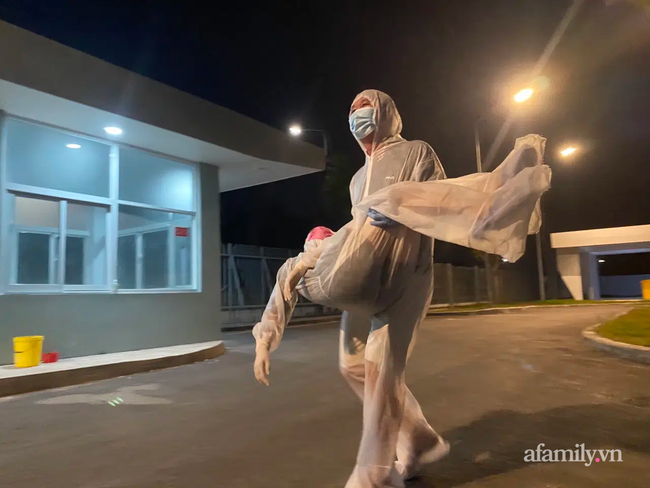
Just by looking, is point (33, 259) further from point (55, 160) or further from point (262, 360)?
point (262, 360)

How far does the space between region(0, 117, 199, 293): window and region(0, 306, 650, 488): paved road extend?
3008 millimetres

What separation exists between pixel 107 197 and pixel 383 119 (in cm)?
906

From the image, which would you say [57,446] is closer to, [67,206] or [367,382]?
[367,382]

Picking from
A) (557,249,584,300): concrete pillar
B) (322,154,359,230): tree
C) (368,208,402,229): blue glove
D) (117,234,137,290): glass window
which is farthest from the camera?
(557,249,584,300): concrete pillar

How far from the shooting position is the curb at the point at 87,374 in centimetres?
726

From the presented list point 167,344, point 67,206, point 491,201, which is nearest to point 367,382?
point 491,201

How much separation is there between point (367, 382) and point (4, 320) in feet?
26.5

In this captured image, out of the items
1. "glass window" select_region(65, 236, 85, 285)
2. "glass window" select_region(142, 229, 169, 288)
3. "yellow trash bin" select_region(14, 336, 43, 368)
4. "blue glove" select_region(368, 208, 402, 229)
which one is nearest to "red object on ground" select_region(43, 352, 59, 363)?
"yellow trash bin" select_region(14, 336, 43, 368)

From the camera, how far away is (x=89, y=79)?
9.09 m

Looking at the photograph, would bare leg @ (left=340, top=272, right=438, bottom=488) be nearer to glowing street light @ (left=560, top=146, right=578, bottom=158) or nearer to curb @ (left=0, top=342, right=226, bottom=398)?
curb @ (left=0, top=342, right=226, bottom=398)

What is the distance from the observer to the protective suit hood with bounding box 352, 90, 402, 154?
9.70 ft

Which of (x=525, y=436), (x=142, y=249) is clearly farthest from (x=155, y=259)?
(x=525, y=436)

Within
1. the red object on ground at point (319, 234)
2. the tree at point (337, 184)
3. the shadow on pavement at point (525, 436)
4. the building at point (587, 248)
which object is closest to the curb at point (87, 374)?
the shadow on pavement at point (525, 436)

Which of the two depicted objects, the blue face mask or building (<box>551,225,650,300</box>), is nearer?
the blue face mask
